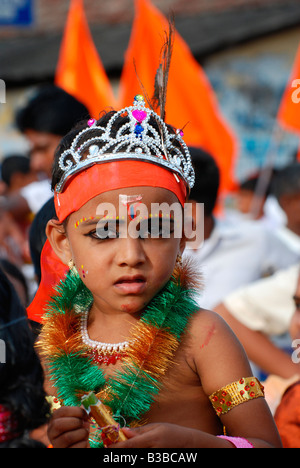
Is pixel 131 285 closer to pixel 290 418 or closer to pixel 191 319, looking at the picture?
pixel 191 319

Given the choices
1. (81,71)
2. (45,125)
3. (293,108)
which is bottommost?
(45,125)

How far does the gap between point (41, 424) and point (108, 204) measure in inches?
40.3

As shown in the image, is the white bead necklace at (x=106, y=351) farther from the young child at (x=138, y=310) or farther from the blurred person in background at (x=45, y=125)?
the blurred person in background at (x=45, y=125)

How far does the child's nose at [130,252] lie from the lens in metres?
1.74

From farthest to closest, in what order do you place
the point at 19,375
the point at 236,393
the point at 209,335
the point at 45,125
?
the point at 45,125 < the point at 19,375 < the point at 209,335 < the point at 236,393

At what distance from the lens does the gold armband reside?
1739 mm

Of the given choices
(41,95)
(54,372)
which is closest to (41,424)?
(54,372)

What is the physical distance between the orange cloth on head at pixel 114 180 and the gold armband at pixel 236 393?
56 cm

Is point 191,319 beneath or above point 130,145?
beneath

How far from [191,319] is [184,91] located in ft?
15.4

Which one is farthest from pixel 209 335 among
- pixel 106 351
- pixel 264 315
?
pixel 264 315

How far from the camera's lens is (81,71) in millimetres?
6816

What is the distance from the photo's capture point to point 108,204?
71.5 inches

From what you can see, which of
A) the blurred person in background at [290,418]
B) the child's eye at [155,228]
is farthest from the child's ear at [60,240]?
the blurred person in background at [290,418]
